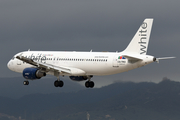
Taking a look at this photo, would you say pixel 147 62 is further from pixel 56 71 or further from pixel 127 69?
pixel 56 71

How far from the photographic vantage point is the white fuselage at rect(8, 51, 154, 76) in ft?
237

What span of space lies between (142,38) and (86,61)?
441 inches

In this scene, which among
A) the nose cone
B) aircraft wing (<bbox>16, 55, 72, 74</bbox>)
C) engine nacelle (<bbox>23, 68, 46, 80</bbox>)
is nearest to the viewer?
aircraft wing (<bbox>16, 55, 72, 74</bbox>)

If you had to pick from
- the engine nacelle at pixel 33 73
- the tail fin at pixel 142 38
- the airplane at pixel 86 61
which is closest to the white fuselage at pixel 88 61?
the airplane at pixel 86 61

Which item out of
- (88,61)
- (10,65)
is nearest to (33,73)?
(88,61)

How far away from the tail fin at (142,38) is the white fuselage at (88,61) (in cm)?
188

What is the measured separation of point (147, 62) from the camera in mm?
70625

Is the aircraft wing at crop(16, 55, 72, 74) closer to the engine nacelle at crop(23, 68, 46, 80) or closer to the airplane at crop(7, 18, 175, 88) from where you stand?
the airplane at crop(7, 18, 175, 88)

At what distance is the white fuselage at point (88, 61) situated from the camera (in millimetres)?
72281

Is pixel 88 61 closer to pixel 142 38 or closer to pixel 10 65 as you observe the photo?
pixel 142 38

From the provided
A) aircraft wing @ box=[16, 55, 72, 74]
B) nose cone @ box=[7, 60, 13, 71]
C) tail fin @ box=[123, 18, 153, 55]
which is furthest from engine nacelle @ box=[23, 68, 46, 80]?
tail fin @ box=[123, 18, 153, 55]

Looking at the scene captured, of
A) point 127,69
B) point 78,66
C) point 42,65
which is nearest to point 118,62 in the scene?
point 127,69

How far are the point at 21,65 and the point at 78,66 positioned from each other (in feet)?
41.6

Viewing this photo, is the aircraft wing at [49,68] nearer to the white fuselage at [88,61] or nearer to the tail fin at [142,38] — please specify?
the white fuselage at [88,61]
